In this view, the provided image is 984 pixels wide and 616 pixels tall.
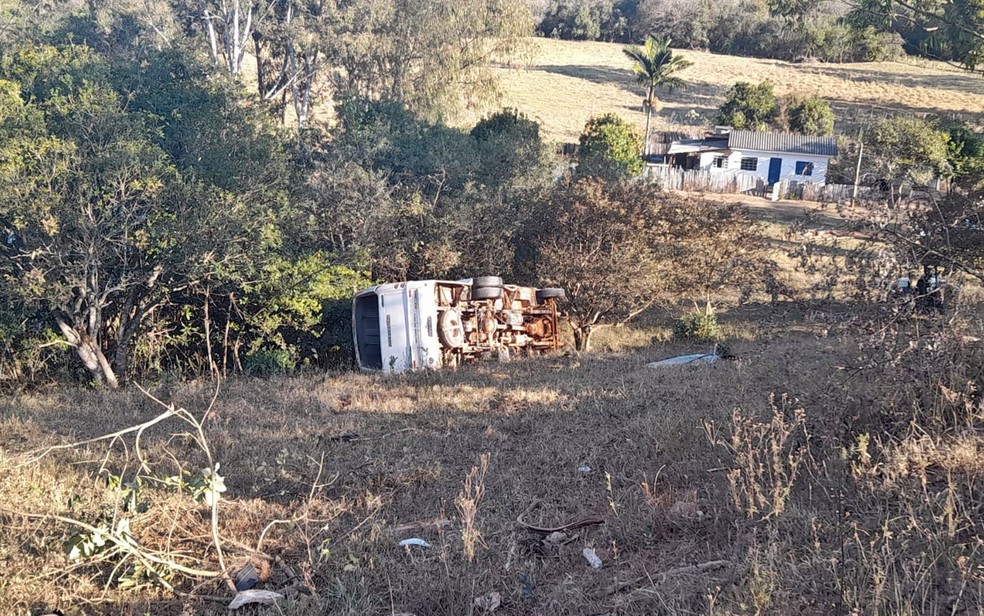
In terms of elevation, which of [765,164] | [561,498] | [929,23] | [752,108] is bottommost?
[765,164]

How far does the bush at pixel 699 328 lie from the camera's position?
1620 centimetres

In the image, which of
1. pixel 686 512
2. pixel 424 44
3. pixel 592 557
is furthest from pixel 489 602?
pixel 424 44

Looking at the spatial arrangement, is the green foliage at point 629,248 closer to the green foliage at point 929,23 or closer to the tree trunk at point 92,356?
the green foliage at point 929,23

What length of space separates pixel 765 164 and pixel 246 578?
40233 mm

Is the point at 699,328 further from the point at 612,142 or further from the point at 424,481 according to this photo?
the point at 612,142

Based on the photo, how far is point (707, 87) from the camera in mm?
60219

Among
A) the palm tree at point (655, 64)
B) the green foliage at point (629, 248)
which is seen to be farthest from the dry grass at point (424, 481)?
the palm tree at point (655, 64)

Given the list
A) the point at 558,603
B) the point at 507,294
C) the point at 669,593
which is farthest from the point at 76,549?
the point at 507,294

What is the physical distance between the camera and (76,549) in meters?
3.95

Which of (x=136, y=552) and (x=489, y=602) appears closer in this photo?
(x=489, y=602)

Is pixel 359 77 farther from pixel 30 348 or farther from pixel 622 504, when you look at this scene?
pixel 622 504

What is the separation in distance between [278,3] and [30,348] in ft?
76.2

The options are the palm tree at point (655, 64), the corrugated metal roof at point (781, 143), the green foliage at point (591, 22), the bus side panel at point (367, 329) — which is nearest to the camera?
the bus side panel at point (367, 329)

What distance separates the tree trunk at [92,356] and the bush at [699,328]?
11.7 meters
